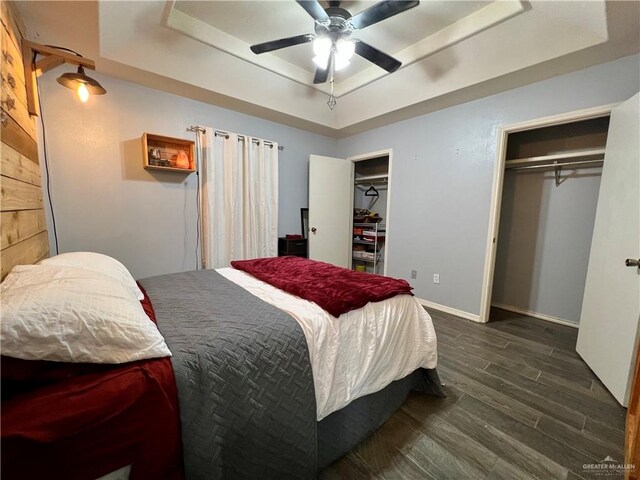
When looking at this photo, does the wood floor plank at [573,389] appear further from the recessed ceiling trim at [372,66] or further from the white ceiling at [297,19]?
the white ceiling at [297,19]

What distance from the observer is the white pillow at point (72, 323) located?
0.66m

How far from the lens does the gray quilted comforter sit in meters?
0.83

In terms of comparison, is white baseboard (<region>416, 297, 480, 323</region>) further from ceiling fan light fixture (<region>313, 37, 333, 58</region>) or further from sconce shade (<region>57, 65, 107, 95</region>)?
sconce shade (<region>57, 65, 107, 95</region>)

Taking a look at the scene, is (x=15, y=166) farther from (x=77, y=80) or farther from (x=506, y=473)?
(x=506, y=473)

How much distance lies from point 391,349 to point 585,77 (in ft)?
9.13

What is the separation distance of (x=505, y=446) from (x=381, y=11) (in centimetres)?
252

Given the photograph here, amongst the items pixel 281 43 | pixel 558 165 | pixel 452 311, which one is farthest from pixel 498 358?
pixel 281 43

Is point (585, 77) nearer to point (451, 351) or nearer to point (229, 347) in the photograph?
point (451, 351)

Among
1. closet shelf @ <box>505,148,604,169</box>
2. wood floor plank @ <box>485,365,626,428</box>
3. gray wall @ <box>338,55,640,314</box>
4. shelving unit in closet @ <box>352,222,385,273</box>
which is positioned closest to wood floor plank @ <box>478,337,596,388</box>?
wood floor plank @ <box>485,365,626,428</box>

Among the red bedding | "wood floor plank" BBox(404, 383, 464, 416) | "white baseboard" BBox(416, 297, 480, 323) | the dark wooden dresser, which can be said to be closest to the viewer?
the red bedding

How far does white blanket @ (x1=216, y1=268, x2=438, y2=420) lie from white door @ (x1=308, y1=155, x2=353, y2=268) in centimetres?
218

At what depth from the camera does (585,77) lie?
2.19 metres

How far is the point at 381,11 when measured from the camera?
1.58 m

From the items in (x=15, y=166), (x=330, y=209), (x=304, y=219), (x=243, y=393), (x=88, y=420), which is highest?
(x=15, y=166)
